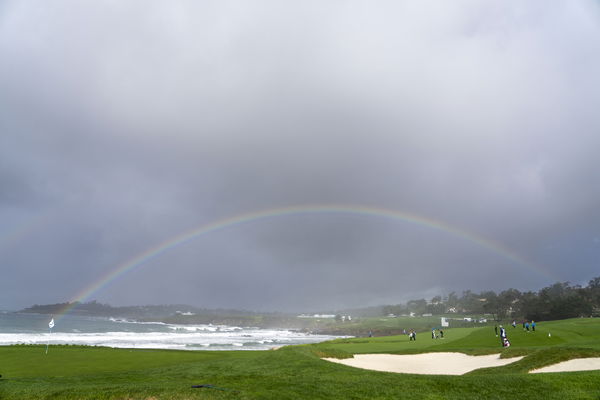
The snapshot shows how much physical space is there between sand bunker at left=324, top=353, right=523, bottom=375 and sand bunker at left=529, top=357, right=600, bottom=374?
15.1 ft

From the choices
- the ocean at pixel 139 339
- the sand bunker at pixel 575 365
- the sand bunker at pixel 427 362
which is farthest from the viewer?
the ocean at pixel 139 339

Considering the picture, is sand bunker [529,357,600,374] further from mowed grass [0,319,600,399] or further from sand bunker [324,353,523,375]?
sand bunker [324,353,523,375]

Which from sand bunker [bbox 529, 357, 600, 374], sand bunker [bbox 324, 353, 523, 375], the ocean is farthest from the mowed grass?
the ocean

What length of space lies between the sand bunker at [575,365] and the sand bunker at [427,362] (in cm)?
460

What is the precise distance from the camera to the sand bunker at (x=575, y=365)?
17.4 meters

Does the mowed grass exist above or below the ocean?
above

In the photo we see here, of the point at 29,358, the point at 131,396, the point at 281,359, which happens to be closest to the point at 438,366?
the point at 281,359

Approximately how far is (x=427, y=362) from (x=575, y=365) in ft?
37.6

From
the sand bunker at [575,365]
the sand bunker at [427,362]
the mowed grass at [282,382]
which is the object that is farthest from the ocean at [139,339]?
the sand bunker at [575,365]

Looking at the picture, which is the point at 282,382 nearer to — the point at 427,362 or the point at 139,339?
the point at 427,362

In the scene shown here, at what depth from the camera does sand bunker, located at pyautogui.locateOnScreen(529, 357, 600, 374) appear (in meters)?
17.4

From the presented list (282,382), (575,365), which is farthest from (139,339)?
(575,365)

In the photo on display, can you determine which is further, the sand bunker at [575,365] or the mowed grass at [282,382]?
the sand bunker at [575,365]

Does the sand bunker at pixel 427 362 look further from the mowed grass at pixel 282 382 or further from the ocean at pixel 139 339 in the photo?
the ocean at pixel 139 339
